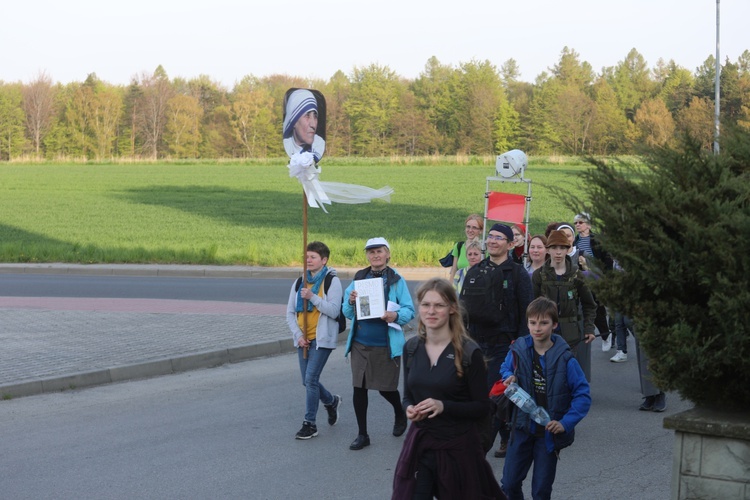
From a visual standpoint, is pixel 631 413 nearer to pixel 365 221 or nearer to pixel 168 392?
pixel 168 392

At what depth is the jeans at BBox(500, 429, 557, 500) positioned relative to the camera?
18.5ft

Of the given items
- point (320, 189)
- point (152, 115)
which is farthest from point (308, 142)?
point (152, 115)

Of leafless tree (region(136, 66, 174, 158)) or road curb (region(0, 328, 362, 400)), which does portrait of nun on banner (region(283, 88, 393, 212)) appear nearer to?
road curb (region(0, 328, 362, 400))

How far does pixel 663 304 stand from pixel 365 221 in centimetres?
3492

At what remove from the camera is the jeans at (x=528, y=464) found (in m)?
5.63

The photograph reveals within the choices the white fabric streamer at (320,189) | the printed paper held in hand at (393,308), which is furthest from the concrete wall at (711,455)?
the white fabric streamer at (320,189)

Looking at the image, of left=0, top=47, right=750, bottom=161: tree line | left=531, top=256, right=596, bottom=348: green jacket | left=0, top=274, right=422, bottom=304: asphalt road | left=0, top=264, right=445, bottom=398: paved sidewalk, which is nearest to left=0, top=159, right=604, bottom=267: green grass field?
left=531, top=256, right=596, bottom=348: green jacket

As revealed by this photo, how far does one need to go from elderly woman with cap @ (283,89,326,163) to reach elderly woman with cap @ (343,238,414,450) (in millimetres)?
1000

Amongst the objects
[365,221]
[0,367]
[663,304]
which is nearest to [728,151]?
[663,304]

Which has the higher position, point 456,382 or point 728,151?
point 728,151

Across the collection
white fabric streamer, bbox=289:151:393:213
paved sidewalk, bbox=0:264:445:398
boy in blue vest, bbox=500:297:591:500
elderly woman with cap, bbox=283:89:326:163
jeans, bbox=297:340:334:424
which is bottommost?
paved sidewalk, bbox=0:264:445:398

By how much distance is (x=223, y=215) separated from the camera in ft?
140

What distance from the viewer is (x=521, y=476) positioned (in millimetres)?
5742

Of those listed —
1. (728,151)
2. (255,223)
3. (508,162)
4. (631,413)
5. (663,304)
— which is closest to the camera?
(663,304)
